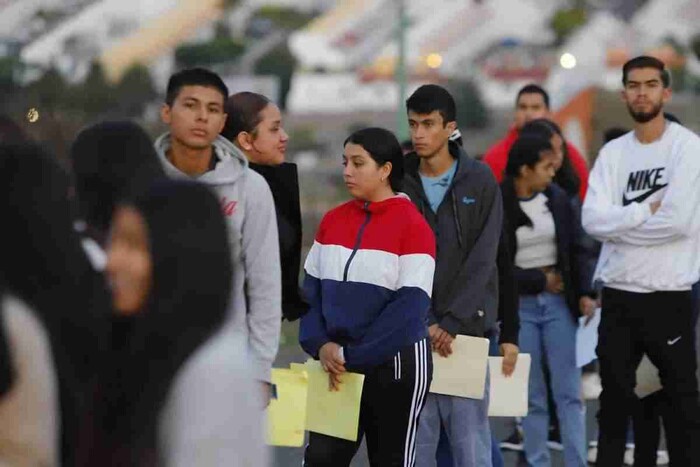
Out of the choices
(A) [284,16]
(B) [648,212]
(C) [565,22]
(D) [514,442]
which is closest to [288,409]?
(B) [648,212]

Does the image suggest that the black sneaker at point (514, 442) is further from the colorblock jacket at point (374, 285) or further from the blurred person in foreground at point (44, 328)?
the blurred person in foreground at point (44, 328)

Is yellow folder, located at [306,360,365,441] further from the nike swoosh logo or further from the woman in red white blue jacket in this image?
the nike swoosh logo

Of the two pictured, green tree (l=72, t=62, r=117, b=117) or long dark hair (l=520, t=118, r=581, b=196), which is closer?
long dark hair (l=520, t=118, r=581, b=196)

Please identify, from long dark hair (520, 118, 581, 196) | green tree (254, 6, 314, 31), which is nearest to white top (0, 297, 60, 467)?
long dark hair (520, 118, 581, 196)

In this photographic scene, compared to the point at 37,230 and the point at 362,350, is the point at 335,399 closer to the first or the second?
the point at 362,350

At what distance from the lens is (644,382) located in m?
7.65

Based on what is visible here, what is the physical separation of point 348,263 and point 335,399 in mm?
520

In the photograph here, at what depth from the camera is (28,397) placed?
10.2 feet

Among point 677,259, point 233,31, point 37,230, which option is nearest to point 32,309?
point 37,230

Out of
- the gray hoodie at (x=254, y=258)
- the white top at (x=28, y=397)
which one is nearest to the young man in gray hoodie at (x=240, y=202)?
the gray hoodie at (x=254, y=258)

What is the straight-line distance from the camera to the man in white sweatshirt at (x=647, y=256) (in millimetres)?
7270

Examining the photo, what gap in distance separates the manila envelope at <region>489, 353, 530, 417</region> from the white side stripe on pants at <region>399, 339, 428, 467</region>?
1.12 m

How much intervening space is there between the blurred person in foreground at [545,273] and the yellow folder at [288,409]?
2.43m

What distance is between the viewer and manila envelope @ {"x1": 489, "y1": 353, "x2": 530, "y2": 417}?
23.7 feet
